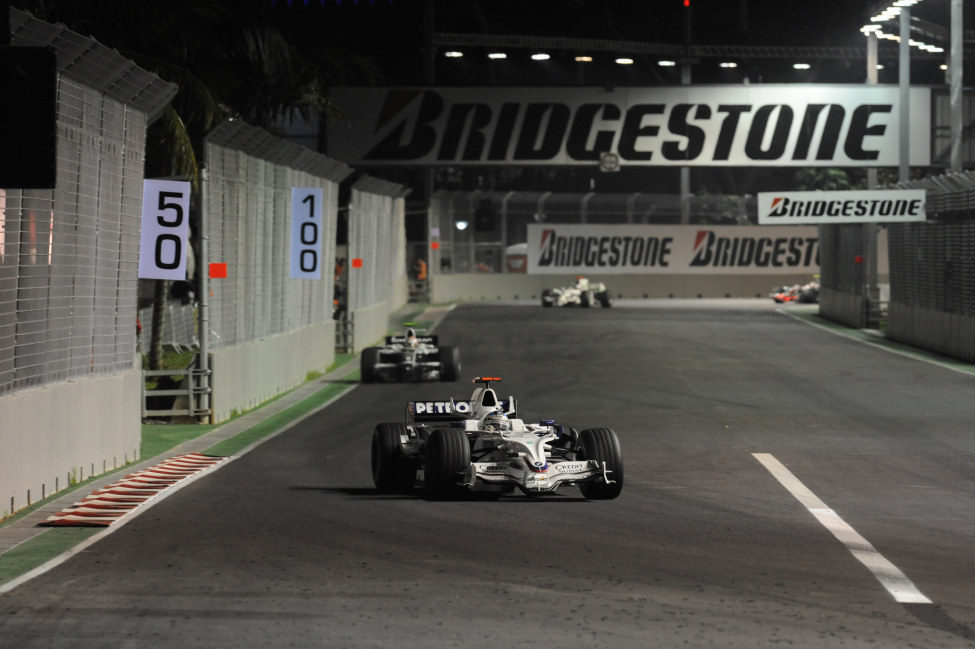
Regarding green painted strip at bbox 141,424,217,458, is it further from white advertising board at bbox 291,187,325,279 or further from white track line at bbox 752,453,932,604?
white advertising board at bbox 291,187,325,279

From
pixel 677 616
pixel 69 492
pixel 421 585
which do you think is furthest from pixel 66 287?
pixel 677 616

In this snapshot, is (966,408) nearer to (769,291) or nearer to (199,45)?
(199,45)

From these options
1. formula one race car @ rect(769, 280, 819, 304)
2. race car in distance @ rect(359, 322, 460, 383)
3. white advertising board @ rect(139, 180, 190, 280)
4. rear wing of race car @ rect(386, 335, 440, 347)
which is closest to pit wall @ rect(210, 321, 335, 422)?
race car in distance @ rect(359, 322, 460, 383)

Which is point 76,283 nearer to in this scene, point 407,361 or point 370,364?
point 370,364

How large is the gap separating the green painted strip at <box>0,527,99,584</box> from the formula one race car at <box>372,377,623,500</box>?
255 centimetres

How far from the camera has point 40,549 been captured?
31.7 ft

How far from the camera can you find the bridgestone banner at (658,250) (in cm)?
6138

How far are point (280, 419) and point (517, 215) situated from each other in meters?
43.0

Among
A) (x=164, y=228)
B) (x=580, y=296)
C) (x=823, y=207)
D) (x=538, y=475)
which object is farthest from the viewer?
(x=580, y=296)

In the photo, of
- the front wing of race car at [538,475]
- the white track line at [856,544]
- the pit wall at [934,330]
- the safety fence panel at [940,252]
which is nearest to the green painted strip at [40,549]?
the front wing of race car at [538,475]

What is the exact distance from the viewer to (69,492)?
12.5 metres

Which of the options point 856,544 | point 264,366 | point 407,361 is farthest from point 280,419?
point 856,544

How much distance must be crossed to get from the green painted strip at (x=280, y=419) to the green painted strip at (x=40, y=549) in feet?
17.2

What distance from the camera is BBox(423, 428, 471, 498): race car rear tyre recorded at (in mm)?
11422
